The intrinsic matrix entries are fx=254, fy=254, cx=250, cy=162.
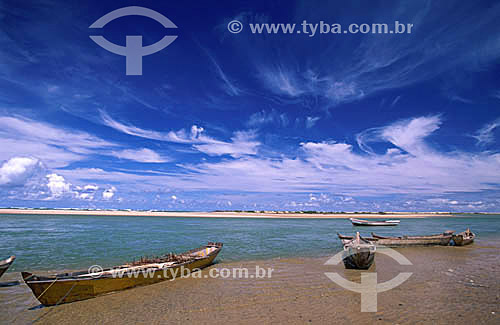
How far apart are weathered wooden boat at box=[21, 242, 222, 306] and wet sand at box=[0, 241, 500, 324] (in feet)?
0.99

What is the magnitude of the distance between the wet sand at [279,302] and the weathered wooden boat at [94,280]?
30 centimetres

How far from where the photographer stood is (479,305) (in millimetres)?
9398

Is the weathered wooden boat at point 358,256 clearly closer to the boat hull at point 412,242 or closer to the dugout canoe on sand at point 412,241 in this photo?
the dugout canoe on sand at point 412,241

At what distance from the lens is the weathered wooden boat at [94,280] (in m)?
9.20

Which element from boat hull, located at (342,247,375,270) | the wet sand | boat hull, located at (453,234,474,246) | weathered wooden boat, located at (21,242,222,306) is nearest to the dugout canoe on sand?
boat hull, located at (453,234,474,246)

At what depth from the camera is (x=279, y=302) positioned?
9969 mm

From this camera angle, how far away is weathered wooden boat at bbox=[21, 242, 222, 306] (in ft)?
30.2

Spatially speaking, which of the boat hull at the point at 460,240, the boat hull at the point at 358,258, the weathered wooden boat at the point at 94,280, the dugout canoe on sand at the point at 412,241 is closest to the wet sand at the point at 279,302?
the weathered wooden boat at the point at 94,280

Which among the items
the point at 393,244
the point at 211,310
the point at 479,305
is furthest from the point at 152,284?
the point at 393,244

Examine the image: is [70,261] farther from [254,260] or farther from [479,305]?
[479,305]

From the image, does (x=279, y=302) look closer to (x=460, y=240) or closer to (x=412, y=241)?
(x=412, y=241)

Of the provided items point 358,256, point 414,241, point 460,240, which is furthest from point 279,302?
point 460,240

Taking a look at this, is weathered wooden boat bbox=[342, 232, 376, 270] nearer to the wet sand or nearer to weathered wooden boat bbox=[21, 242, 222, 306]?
the wet sand

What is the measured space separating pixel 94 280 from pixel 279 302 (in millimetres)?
7469
